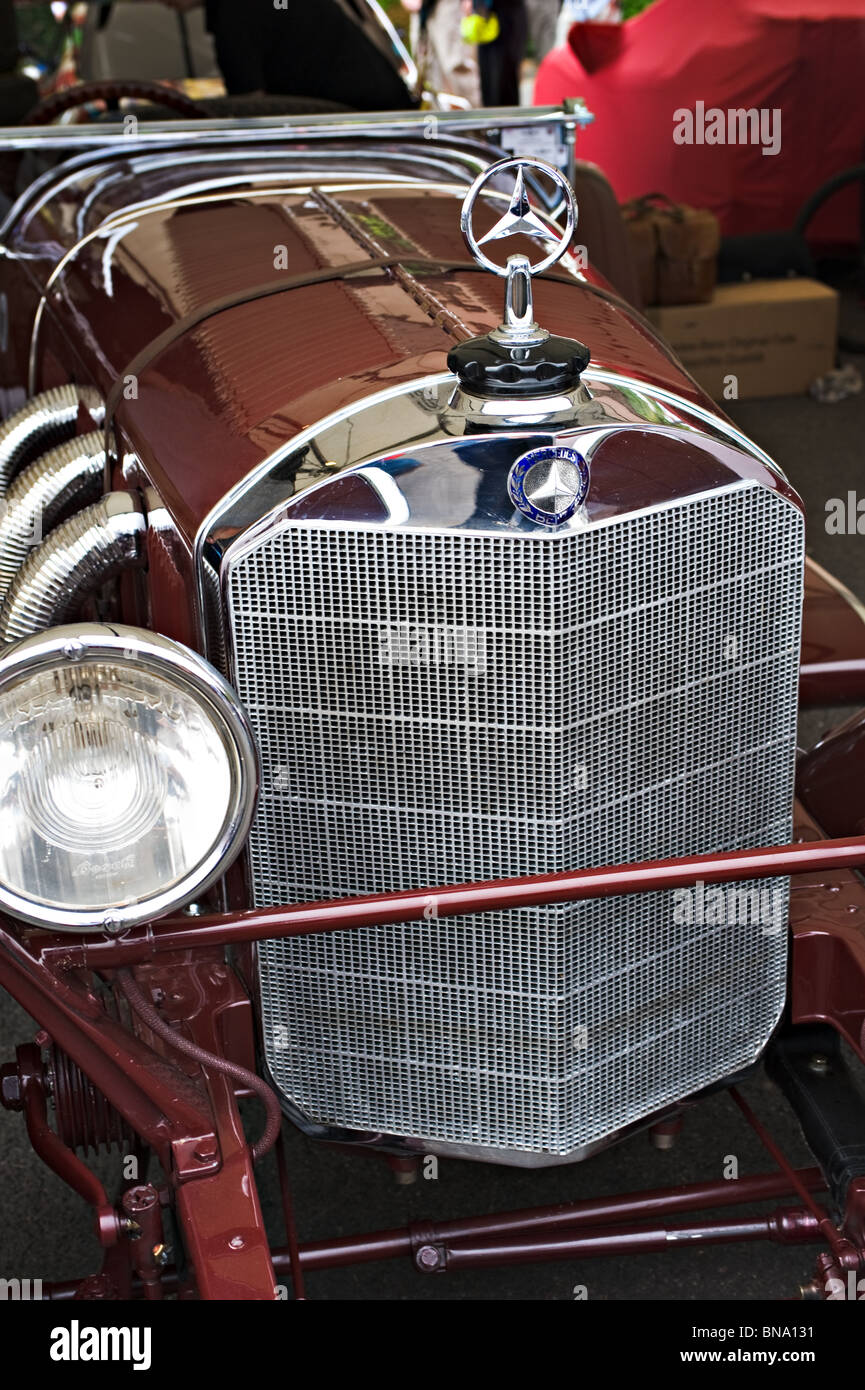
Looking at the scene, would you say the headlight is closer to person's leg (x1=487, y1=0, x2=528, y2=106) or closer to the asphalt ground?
the asphalt ground

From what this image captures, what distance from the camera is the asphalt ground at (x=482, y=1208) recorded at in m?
2.13

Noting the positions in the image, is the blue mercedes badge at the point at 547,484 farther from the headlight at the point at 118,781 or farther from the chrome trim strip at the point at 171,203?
the chrome trim strip at the point at 171,203

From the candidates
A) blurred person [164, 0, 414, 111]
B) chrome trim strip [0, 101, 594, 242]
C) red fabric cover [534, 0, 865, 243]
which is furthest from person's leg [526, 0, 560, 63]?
chrome trim strip [0, 101, 594, 242]

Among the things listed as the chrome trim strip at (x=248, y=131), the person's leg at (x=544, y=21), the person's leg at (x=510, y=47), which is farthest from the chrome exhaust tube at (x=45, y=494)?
the person's leg at (x=544, y=21)

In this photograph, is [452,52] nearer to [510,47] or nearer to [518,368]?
[510,47]

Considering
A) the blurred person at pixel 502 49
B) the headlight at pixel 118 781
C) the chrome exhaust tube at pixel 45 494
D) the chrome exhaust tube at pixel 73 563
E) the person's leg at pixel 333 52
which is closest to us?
the headlight at pixel 118 781

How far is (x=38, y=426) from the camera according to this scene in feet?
7.68

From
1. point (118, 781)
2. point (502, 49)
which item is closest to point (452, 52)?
point (502, 49)

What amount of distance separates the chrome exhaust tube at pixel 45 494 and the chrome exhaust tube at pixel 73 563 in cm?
25

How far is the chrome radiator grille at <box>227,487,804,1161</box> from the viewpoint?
5.23 feet

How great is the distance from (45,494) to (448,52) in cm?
871

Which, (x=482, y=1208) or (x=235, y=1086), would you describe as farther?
(x=482, y=1208)
